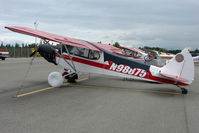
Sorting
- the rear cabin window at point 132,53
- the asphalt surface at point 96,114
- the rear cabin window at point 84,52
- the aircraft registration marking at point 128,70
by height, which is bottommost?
the asphalt surface at point 96,114

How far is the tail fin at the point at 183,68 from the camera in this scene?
6.30 meters

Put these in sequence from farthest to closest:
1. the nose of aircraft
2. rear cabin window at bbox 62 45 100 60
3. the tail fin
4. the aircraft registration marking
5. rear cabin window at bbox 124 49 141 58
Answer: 1. rear cabin window at bbox 124 49 141 58
2. rear cabin window at bbox 62 45 100 60
3. the nose of aircraft
4. the aircraft registration marking
5. the tail fin

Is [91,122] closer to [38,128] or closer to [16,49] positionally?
[38,128]

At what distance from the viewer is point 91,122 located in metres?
3.89

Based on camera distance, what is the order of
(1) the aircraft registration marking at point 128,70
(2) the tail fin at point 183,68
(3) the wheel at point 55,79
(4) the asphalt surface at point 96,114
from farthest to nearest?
1. (3) the wheel at point 55,79
2. (1) the aircraft registration marking at point 128,70
3. (2) the tail fin at point 183,68
4. (4) the asphalt surface at point 96,114

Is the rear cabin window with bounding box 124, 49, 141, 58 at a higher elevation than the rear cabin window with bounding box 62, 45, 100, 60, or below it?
higher

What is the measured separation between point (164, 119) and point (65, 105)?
2.65m

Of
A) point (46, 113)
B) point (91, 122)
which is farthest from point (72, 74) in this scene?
point (91, 122)

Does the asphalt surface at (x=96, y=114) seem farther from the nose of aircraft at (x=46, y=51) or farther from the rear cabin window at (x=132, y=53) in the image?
the rear cabin window at (x=132, y=53)

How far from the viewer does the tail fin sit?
630 centimetres

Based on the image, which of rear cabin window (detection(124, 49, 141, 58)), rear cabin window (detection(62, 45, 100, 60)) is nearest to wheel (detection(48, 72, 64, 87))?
rear cabin window (detection(62, 45, 100, 60))

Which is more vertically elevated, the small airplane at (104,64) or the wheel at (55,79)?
the small airplane at (104,64)

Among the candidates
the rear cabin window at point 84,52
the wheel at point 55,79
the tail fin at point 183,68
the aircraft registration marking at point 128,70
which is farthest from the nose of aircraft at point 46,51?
the tail fin at point 183,68

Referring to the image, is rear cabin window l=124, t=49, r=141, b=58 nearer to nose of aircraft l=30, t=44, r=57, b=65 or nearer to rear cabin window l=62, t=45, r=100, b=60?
rear cabin window l=62, t=45, r=100, b=60
